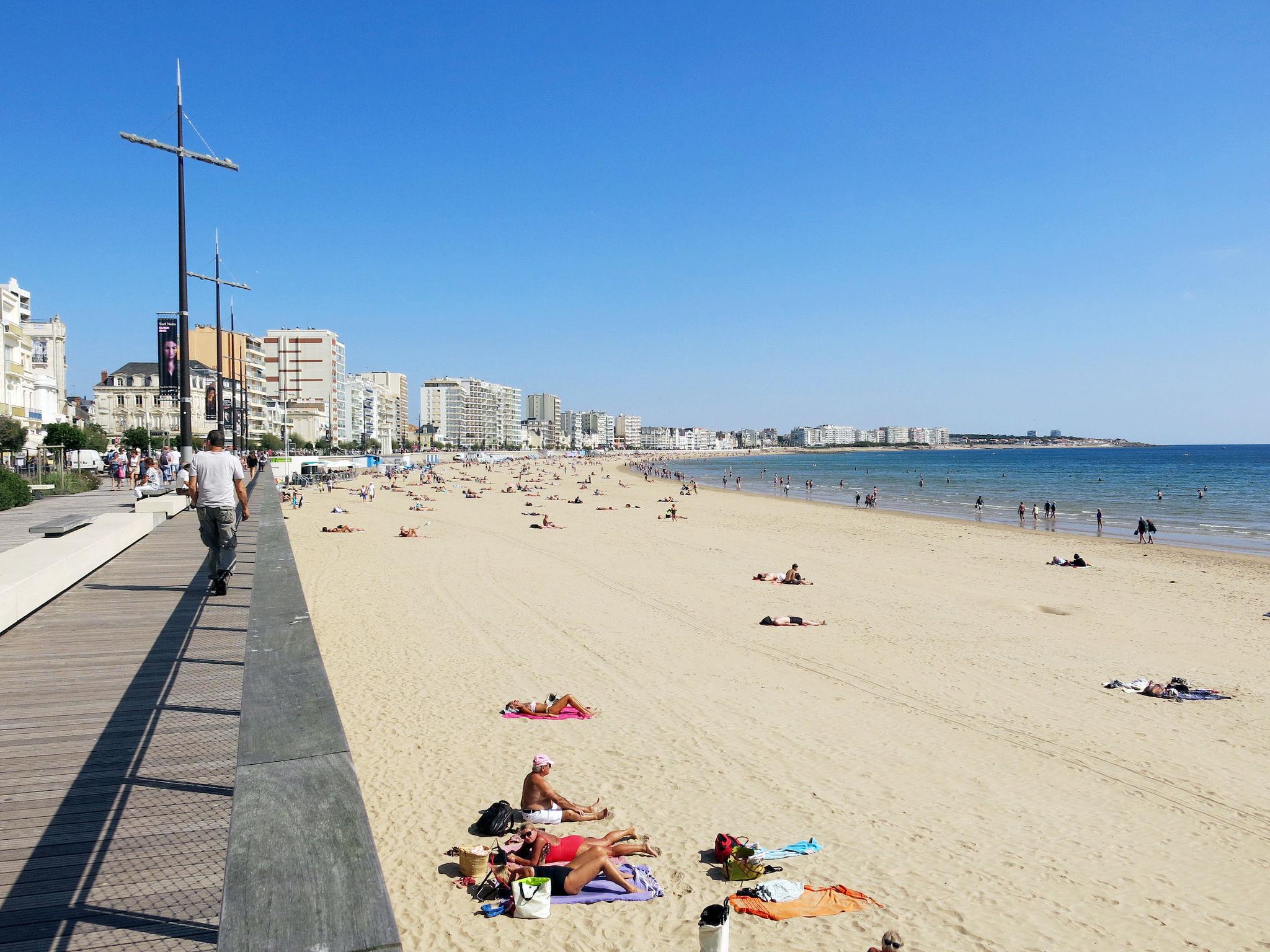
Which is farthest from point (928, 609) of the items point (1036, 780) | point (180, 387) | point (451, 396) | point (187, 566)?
point (451, 396)

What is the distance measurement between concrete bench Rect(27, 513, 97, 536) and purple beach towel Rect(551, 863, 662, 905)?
8.00 m

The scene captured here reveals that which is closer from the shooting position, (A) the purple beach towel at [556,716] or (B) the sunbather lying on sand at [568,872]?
(B) the sunbather lying on sand at [568,872]

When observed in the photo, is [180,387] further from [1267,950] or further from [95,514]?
[1267,950]

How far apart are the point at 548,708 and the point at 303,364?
12612 centimetres

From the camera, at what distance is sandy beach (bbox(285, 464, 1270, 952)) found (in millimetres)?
5285

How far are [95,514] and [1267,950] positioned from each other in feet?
50.7

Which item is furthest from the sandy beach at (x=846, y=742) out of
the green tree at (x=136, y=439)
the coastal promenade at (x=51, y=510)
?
the green tree at (x=136, y=439)

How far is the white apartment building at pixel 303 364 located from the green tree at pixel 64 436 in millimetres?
80008

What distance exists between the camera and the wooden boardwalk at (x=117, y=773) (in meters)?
2.95

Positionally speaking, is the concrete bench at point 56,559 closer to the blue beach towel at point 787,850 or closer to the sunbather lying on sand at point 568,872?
the sunbather lying on sand at point 568,872

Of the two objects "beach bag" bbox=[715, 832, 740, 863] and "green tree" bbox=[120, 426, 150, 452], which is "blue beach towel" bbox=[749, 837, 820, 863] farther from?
"green tree" bbox=[120, 426, 150, 452]

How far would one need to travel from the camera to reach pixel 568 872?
5.38 m

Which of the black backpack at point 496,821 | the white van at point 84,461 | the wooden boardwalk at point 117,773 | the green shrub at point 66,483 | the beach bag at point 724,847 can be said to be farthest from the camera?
the white van at point 84,461

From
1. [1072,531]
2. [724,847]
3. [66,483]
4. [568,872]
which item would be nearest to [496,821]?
[568,872]
